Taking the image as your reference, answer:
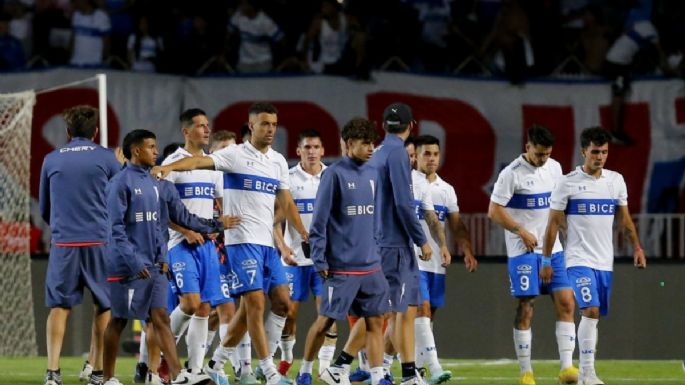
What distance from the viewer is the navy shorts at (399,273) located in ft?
45.2

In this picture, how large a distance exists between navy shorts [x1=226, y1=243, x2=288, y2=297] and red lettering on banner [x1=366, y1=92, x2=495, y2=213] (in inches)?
303

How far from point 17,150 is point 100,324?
247 inches

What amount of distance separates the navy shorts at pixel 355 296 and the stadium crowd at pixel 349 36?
909 centimetres

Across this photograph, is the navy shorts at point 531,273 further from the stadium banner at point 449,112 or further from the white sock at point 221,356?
the stadium banner at point 449,112

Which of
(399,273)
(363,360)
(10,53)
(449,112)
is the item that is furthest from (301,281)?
(10,53)

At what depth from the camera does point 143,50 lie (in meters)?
23.0

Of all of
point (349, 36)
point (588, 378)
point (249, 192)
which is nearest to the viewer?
point (249, 192)

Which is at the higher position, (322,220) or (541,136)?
(541,136)

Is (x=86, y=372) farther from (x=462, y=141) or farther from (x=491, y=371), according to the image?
(x=462, y=141)

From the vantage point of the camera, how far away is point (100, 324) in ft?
45.3

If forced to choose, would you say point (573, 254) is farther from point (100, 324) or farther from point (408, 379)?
point (100, 324)

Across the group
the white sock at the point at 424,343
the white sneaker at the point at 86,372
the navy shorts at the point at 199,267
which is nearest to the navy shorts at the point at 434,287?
the white sock at the point at 424,343

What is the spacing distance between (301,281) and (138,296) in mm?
3596

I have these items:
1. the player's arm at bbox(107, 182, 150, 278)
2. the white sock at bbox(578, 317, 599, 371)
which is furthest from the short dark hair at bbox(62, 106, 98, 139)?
the white sock at bbox(578, 317, 599, 371)
